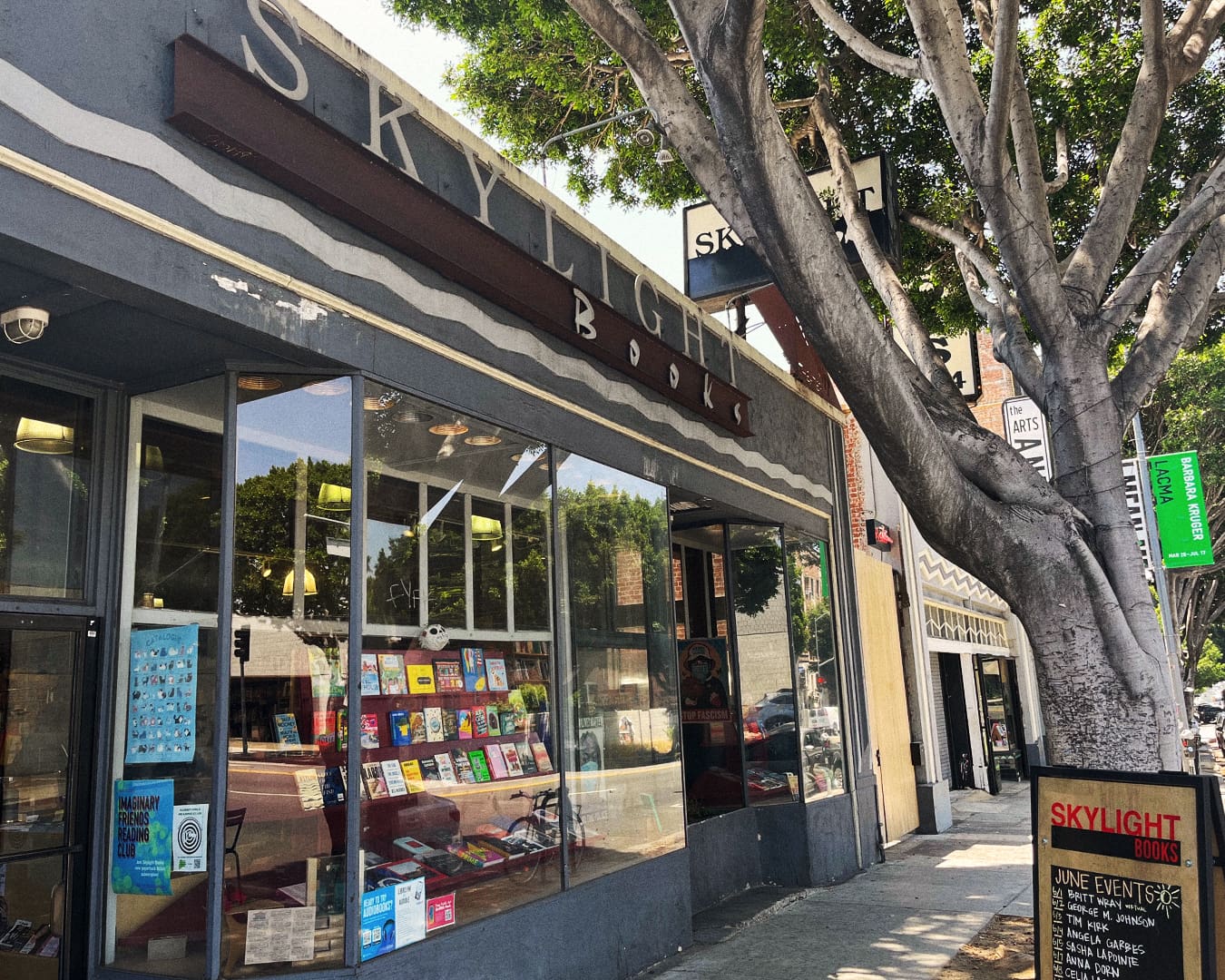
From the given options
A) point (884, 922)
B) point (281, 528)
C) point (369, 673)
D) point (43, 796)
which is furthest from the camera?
point (884, 922)

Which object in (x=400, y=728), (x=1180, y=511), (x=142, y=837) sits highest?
(x=1180, y=511)

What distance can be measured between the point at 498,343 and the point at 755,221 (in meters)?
1.90

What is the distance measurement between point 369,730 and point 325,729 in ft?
0.74

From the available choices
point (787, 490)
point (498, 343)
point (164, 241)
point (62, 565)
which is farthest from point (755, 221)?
point (787, 490)

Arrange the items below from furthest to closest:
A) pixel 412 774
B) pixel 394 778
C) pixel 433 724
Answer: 1. pixel 433 724
2. pixel 412 774
3. pixel 394 778

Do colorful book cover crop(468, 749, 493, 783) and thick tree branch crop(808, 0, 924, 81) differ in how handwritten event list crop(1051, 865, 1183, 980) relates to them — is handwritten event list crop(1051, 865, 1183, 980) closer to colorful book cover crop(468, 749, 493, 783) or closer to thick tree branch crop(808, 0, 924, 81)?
colorful book cover crop(468, 749, 493, 783)

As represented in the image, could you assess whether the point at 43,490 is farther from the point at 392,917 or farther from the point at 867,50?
the point at 867,50

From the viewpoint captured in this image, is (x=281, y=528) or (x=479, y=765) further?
(x=479, y=765)

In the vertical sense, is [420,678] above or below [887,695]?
above

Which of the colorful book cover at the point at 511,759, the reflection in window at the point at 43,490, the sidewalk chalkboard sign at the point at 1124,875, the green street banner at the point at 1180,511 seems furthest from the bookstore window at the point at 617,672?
the green street banner at the point at 1180,511

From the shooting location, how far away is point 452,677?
5.81 metres

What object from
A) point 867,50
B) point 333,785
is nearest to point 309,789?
point 333,785

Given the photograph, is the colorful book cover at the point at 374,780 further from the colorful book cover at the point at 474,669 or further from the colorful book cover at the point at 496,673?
the colorful book cover at the point at 496,673

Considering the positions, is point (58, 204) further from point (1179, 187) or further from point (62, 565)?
point (1179, 187)
